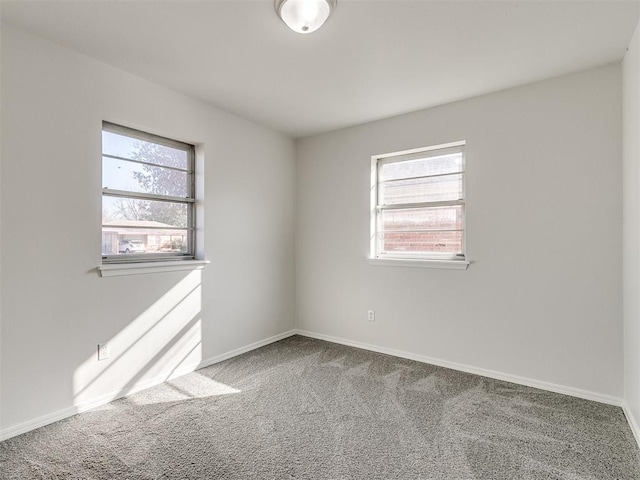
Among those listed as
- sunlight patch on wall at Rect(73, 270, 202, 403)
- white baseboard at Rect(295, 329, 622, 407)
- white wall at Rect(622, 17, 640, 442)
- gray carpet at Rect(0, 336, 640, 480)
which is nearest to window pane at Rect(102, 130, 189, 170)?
sunlight patch on wall at Rect(73, 270, 202, 403)

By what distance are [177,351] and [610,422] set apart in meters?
3.33

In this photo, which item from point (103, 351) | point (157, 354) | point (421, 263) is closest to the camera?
point (103, 351)

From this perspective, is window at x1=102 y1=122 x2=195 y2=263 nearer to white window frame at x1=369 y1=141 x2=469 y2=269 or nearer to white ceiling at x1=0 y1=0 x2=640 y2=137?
white ceiling at x1=0 y1=0 x2=640 y2=137

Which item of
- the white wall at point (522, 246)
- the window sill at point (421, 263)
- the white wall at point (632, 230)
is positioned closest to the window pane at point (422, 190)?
the white wall at point (522, 246)

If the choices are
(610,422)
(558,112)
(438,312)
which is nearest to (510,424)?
(610,422)

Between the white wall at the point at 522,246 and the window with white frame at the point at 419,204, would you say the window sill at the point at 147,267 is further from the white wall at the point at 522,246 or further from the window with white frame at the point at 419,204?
the window with white frame at the point at 419,204

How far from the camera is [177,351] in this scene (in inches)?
120

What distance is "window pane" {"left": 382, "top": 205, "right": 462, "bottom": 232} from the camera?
3.35 m

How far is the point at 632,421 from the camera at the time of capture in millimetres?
A: 2184

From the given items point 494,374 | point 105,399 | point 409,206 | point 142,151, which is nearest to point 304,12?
point 142,151

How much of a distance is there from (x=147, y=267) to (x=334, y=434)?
76.2 inches

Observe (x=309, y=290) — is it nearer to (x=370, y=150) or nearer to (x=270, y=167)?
(x=270, y=167)

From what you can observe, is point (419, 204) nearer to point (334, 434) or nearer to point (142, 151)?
point (334, 434)

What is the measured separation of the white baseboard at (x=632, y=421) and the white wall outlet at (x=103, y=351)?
11.7 ft
